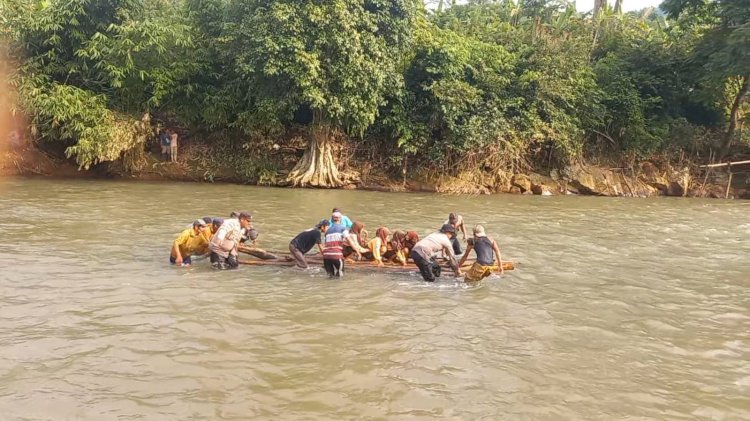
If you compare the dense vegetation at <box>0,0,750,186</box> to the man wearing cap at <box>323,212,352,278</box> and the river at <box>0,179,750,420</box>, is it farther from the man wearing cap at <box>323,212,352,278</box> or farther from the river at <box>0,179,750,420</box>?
the man wearing cap at <box>323,212,352,278</box>

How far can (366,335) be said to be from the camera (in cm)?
750

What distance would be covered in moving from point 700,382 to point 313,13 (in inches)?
706

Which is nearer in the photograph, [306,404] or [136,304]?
[306,404]

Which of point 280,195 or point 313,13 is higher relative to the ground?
point 313,13

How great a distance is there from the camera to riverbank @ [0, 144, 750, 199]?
23953mm

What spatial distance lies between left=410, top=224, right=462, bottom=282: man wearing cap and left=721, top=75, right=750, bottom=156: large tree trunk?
2075 cm

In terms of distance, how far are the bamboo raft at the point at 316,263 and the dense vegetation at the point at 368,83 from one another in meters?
10.5

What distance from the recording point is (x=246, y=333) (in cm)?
741

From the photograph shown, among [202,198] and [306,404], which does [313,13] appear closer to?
[202,198]

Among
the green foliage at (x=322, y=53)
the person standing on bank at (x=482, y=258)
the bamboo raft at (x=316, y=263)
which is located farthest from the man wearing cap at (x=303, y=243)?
the green foliage at (x=322, y=53)

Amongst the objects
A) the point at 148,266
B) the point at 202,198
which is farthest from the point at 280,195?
the point at 148,266

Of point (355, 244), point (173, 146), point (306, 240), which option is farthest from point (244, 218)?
point (173, 146)

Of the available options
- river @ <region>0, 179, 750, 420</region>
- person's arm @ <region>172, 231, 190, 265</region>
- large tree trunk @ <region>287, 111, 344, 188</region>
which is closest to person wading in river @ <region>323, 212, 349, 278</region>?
river @ <region>0, 179, 750, 420</region>

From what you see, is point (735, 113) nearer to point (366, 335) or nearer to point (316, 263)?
point (316, 263)
